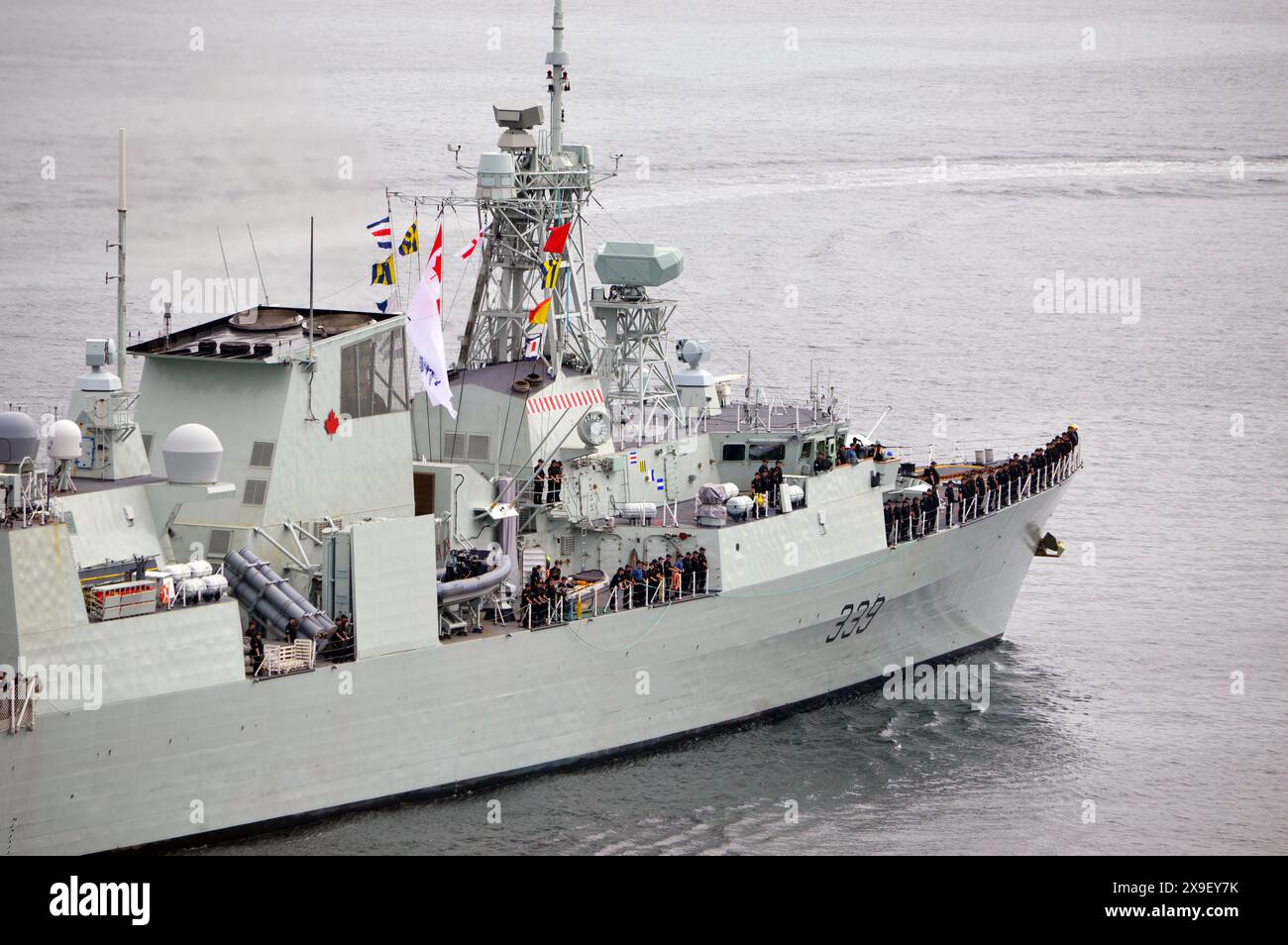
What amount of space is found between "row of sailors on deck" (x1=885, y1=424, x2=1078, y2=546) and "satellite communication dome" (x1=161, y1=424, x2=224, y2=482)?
1212 cm

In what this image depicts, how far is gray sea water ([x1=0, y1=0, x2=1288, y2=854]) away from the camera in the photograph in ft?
102

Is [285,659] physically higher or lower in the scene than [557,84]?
lower

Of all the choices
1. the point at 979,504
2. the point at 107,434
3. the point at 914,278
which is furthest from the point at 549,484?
the point at 914,278

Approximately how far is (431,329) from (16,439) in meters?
5.87

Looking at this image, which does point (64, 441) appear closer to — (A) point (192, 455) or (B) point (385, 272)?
(A) point (192, 455)

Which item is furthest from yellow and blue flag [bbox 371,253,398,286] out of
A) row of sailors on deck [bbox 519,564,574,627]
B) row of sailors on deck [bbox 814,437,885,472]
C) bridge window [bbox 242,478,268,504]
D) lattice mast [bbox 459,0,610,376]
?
row of sailors on deck [bbox 814,437,885,472]

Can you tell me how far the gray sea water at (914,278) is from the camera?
31109 mm

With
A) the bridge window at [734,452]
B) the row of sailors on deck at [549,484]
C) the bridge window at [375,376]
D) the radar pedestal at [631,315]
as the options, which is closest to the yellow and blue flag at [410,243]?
the bridge window at [375,376]

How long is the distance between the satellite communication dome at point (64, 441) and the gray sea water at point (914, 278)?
222 inches

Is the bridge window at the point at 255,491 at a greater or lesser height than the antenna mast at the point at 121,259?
lesser

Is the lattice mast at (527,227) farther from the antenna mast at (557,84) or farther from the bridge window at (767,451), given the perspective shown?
the bridge window at (767,451)

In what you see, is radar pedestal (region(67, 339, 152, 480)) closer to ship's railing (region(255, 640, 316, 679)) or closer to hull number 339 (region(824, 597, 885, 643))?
ship's railing (region(255, 640, 316, 679))

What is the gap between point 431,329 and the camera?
29.5 m

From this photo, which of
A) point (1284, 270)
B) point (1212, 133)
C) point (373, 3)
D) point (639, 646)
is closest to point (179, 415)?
point (639, 646)
